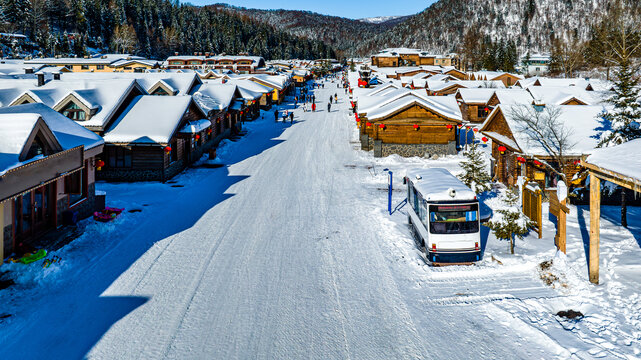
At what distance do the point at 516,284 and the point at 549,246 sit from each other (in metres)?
3.22

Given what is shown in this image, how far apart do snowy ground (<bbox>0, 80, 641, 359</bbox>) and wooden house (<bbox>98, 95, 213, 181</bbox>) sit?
5.02 meters

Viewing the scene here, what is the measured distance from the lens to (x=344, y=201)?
19.4m

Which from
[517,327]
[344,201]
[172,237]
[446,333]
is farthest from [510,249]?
[172,237]

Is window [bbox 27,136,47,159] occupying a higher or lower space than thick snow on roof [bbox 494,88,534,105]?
lower

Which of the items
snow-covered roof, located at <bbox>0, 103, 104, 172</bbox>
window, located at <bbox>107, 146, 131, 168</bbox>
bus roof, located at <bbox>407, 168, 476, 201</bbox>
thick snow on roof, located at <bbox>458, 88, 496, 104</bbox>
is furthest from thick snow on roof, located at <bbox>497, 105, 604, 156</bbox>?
thick snow on roof, located at <bbox>458, 88, 496, 104</bbox>

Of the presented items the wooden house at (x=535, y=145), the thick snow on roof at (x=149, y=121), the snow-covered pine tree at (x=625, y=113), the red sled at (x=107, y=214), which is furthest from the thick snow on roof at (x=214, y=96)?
the snow-covered pine tree at (x=625, y=113)

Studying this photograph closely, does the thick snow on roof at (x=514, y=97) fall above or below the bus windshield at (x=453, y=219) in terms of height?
above

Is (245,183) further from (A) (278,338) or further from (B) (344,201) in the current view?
(A) (278,338)

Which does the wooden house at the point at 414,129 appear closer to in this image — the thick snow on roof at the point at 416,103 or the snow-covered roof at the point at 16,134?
the thick snow on roof at the point at 416,103

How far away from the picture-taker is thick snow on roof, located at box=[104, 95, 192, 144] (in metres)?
22.0

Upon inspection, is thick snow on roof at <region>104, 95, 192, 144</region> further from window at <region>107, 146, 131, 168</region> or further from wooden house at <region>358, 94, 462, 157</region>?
wooden house at <region>358, 94, 462, 157</region>

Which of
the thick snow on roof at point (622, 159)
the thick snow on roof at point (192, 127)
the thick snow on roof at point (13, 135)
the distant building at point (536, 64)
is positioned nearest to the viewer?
the thick snow on roof at point (622, 159)

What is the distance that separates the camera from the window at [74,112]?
74.1ft

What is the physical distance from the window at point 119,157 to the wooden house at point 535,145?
1951 centimetres
